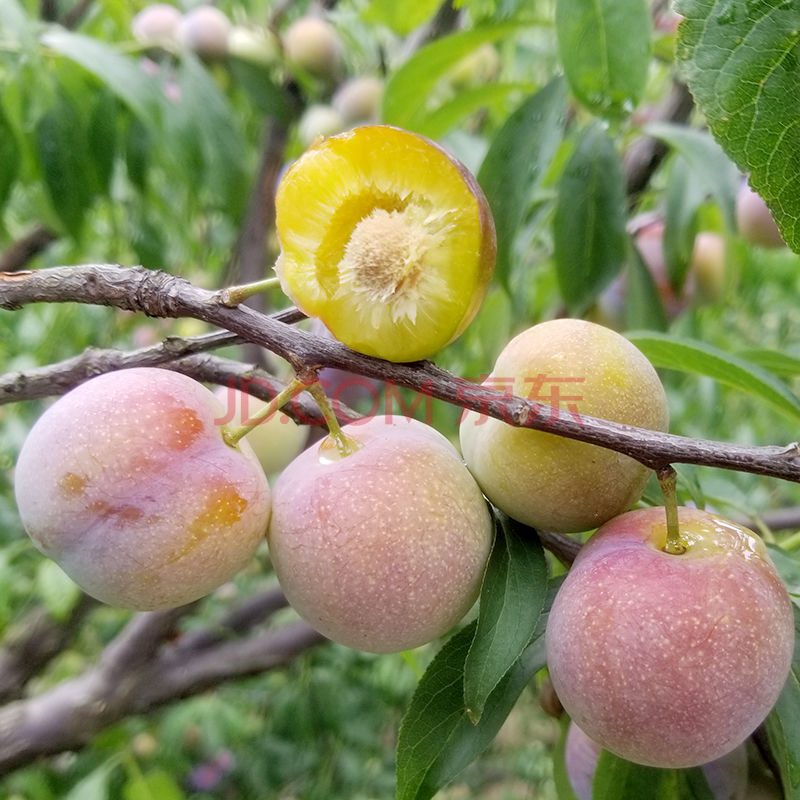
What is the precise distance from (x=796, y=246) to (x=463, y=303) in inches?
7.0

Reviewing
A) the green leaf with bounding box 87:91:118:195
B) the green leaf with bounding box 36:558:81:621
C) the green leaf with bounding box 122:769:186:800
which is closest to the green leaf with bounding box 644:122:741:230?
the green leaf with bounding box 87:91:118:195

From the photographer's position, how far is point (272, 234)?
1.46 meters

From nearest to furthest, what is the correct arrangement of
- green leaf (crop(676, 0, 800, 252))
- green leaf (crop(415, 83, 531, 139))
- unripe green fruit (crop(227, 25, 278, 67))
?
1. green leaf (crop(676, 0, 800, 252))
2. green leaf (crop(415, 83, 531, 139))
3. unripe green fruit (crop(227, 25, 278, 67))

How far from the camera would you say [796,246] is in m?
0.40

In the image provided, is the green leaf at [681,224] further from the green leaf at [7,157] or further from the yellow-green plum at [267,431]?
the green leaf at [7,157]

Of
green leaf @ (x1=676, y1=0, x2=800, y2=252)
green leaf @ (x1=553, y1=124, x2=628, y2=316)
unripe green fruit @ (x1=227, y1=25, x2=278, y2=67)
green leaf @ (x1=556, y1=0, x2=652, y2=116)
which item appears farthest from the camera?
unripe green fruit @ (x1=227, y1=25, x2=278, y2=67)

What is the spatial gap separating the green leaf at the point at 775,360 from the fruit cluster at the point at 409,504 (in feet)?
1.00

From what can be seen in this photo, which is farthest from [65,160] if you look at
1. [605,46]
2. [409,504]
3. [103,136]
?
[409,504]

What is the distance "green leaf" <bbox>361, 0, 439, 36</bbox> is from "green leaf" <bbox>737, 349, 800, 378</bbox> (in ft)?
2.07

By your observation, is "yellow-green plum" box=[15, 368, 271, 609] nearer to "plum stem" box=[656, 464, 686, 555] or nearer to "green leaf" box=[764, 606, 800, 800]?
"plum stem" box=[656, 464, 686, 555]

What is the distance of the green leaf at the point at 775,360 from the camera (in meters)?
0.69

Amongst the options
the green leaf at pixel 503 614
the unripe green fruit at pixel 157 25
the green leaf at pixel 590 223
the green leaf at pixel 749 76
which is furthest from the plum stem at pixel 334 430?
the unripe green fruit at pixel 157 25

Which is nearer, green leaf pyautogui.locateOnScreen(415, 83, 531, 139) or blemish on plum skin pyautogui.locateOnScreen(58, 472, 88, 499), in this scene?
blemish on plum skin pyautogui.locateOnScreen(58, 472, 88, 499)

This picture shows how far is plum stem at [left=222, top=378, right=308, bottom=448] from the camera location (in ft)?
1.38
